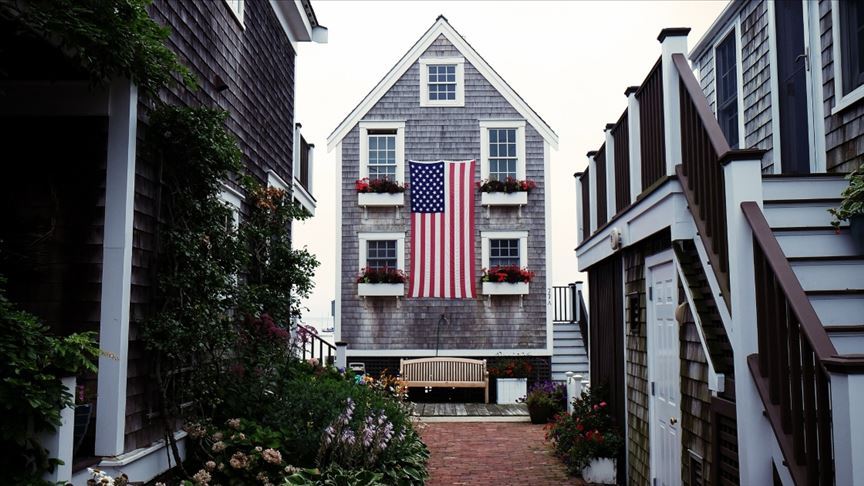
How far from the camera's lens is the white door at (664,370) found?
6285 millimetres

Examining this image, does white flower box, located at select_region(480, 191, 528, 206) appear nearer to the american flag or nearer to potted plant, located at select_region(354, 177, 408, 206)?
the american flag

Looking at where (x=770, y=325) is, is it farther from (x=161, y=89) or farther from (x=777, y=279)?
(x=161, y=89)

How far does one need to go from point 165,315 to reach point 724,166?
13.6 ft

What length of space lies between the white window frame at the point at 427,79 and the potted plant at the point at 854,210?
14.9 metres

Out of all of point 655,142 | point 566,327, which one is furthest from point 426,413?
point 655,142

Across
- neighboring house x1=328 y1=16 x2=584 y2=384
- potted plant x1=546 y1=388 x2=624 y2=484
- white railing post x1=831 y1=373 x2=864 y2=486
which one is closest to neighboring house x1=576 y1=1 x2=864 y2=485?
white railing post x1=831 y1=373 x2=864 y2=486

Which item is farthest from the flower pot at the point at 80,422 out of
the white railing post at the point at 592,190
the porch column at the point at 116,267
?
the white railing post at the point at 592,190

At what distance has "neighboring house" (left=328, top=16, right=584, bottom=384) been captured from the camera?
62.6 ft

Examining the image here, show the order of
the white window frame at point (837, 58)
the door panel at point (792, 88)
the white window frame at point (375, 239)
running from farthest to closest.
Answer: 1. the white window frame at point (375, 239)
2. the door panel at point (792, 88)
3. the white window frame at point (837, 58)

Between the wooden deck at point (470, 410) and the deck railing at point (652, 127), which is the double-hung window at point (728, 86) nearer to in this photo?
the deck railing at point (652, 127)

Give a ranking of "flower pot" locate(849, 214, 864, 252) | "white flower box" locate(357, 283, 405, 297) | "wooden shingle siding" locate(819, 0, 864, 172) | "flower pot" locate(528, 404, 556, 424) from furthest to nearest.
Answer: "white flower box" locate(357, 283, 405, 297) → "flower pot" locate(528, 404, 556, 424) → "wooden shingle siding" locate(819, 0, 864, 172) → "flower pot" locate(849, 214, 864, 252)

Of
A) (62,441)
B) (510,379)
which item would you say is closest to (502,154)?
(510,379)

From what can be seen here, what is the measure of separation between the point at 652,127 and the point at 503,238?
12.6 metres

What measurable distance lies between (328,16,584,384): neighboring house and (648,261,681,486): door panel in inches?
452
